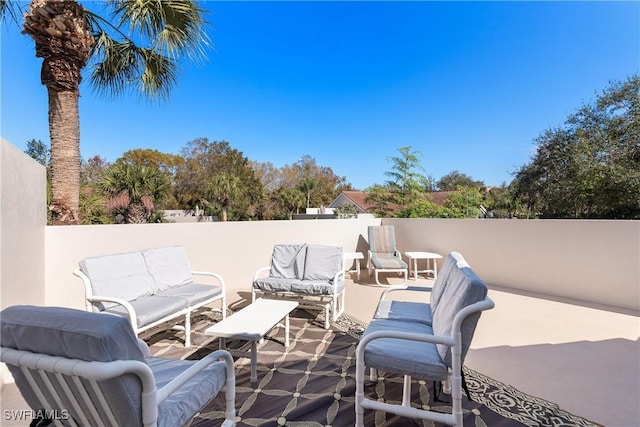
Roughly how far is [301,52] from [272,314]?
8.97 meters

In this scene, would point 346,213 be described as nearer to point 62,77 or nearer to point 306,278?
point 306,278

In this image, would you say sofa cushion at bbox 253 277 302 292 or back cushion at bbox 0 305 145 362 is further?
sofa cushion at bbox 253 277 302 292

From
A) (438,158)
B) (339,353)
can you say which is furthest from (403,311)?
(438,158)

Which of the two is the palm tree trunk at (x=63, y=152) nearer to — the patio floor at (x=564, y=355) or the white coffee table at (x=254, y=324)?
the patio floor at (x=564, y=355)

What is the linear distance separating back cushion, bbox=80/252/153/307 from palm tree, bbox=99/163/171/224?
503cm

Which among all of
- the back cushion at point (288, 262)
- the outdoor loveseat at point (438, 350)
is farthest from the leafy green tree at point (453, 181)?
the outdoor loveseat at point (438, 350)

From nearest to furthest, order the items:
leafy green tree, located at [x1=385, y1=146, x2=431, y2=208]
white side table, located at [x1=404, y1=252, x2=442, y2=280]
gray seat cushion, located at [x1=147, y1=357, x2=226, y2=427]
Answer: gray seat cushion, located at [x1=147, y1=357, x2=226, y2=427]
white side table, located at [x1=404, y1=252, x2=442, y2=280]
leafy green tree, located at [x1=385, y1=146, x2=431, y2=208]

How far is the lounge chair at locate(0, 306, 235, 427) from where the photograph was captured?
0.99 m

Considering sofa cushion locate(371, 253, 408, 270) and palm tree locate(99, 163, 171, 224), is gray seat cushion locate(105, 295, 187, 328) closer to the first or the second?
sofa cushion locate(371, 253, 408, 270)

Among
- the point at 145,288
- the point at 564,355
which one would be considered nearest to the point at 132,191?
the point at 145,288

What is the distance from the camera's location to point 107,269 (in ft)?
9.45

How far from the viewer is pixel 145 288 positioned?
123 inches

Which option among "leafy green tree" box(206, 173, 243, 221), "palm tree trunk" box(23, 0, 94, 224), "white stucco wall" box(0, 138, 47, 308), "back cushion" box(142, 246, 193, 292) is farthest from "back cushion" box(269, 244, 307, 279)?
"leafy green tree" box(206, 173, 243, 221)

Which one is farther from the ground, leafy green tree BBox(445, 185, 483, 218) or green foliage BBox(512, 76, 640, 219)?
green foliage BBox(512, 76, 640, 219)
